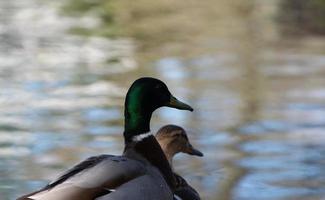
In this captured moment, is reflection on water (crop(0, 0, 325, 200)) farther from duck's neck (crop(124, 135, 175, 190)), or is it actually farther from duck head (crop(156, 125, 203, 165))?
duck's neck (crop(124, 135, 175, 190))

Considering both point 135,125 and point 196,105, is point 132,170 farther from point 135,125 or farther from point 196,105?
point 196,105

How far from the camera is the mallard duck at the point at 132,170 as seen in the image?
518cm

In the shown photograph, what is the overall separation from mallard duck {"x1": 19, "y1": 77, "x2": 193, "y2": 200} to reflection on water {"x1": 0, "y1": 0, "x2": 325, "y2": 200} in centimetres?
156

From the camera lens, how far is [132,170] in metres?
5.62

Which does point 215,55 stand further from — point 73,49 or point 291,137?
point 291,137

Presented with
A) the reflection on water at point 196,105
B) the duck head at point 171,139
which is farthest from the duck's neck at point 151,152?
the reflection on water at point 196,105

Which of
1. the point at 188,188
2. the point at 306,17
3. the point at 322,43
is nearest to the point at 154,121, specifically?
the point at 188,188

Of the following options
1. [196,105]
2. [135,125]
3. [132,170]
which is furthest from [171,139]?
[196,105]

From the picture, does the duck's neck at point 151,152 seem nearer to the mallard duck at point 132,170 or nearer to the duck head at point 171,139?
the mallard duck at point 132,170

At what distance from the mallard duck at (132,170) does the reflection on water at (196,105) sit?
5.10 feet

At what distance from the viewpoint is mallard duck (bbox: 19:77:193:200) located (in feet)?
17.0

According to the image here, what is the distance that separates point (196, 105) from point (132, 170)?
206 inches

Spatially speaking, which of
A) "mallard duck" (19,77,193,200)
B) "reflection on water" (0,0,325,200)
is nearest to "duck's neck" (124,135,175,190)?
"mallard duck" (19,77,193,200)

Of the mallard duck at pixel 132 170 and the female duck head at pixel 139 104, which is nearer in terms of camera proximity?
the mallard duck at pixel 132 170
